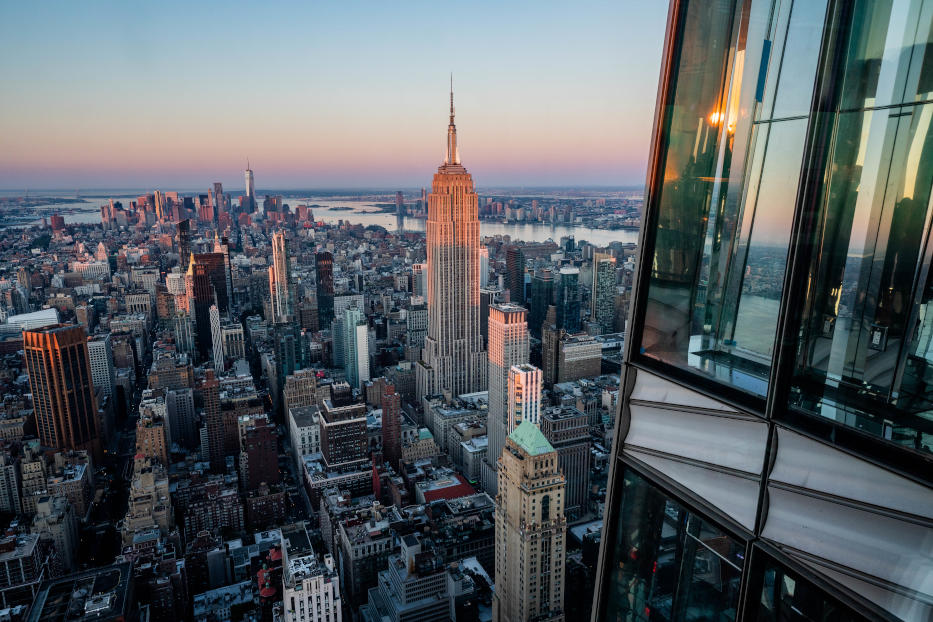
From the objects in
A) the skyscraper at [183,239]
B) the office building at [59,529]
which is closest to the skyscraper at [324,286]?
the skyscraper at [183,239]

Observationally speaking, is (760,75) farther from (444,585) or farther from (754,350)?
(444,585)

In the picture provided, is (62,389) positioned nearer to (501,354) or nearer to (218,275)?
(501,354)

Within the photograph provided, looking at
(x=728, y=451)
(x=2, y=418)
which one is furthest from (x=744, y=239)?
(x=2, y=418)

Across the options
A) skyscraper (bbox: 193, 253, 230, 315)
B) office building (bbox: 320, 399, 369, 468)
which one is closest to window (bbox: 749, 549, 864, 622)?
office building (bbox: 320, 399, 369, 468)

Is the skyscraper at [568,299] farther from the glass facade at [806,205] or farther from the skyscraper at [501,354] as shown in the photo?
the glass facade at [806,205]

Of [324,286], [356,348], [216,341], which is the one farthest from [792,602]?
[324,286]

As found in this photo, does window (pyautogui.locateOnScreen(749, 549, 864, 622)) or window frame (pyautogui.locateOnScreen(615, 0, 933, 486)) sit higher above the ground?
window frame (pyautogui.locateOnScreen(615, 0, 933, 486))

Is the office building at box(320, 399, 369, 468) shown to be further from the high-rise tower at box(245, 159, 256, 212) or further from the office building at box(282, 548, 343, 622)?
the high-rise tower at box(245, 159, 256, 212)
